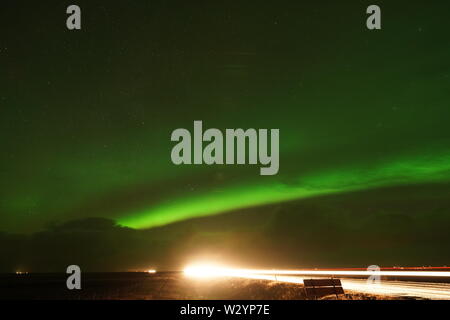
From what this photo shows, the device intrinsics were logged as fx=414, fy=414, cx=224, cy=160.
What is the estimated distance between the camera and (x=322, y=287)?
79.7 ft

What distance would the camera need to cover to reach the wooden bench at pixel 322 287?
2398 cm

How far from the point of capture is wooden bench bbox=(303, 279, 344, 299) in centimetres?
2398
